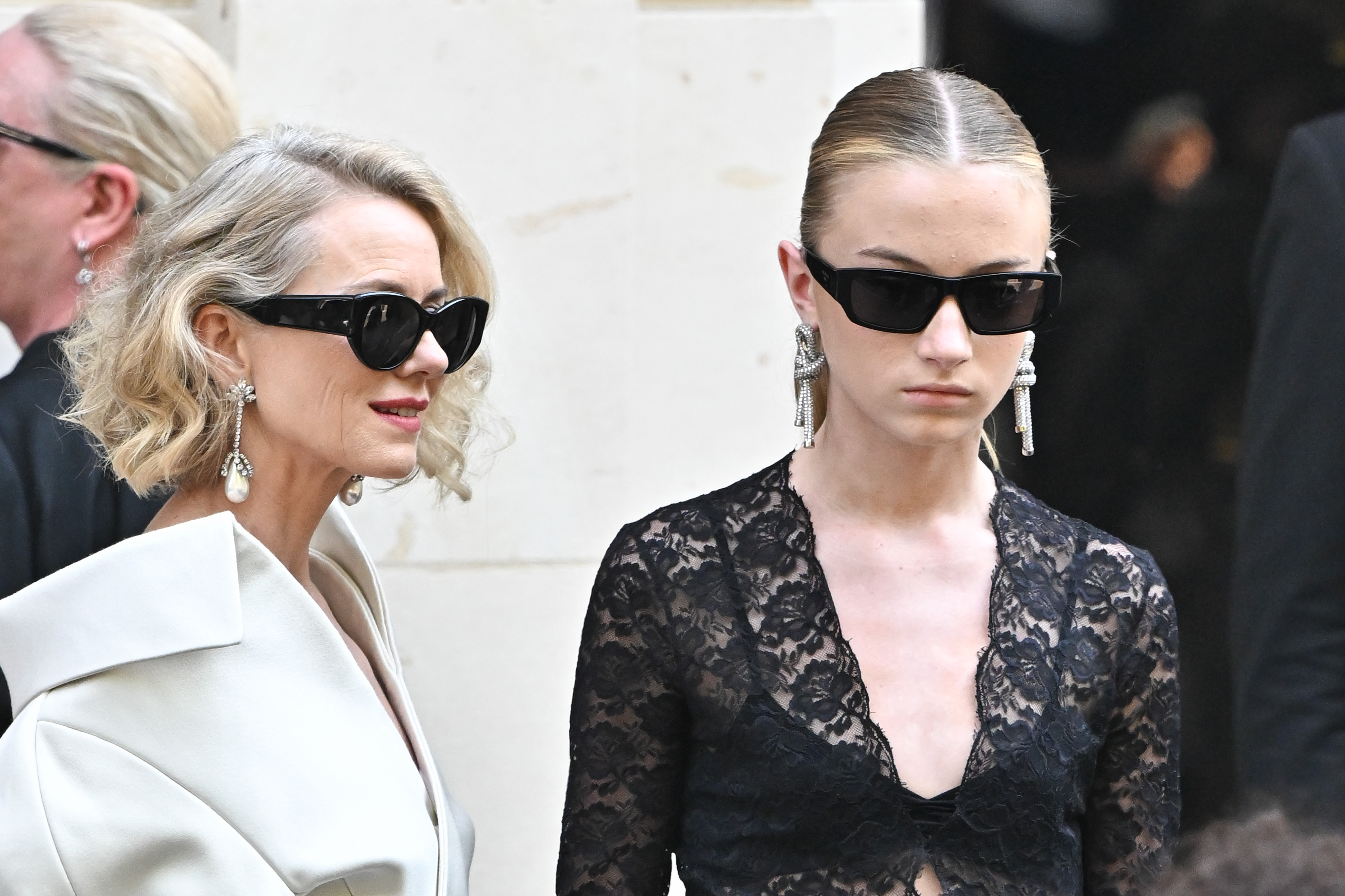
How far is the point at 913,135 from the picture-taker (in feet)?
8.85

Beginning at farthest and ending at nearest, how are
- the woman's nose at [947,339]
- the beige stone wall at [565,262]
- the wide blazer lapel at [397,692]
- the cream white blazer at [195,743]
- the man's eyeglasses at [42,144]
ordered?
the beige stone wall at [565,262] < the man's eyeglasses at [42,144] < the wide blazer lapel at [397,692] < the woman's nose at [947,339] < the cream white blazer at [195,743]

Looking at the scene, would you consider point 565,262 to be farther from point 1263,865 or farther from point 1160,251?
point 1263,865

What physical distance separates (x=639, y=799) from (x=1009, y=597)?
67 centimetres

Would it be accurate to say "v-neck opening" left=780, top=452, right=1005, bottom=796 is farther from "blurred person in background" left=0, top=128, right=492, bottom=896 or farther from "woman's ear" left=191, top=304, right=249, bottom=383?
"woman's ear" left=191, top=304, right=249, bottom=383

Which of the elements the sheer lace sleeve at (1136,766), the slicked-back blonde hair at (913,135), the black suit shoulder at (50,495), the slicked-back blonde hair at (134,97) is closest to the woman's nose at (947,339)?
the slicked-back blonde hair at (913,135)

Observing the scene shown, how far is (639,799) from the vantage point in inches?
109

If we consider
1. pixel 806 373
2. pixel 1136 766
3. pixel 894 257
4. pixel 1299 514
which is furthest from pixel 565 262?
pixel 1136 766

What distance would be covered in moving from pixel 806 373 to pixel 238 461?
91 cm

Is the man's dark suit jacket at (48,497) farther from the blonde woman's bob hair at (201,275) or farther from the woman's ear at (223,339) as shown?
the woman's ear at (223,339)

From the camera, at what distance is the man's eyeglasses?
3.34 meters

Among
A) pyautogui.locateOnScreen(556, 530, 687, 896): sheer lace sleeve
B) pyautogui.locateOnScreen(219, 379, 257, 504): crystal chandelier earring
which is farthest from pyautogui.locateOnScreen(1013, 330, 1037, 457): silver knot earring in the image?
pyautogui.locateOnScreen(219, 379, 257, 504): crystal chandelier earring

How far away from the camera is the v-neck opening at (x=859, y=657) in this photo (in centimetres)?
262

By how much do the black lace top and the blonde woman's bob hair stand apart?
66 centimetres

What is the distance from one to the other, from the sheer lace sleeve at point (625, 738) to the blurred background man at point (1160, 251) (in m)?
1.69
